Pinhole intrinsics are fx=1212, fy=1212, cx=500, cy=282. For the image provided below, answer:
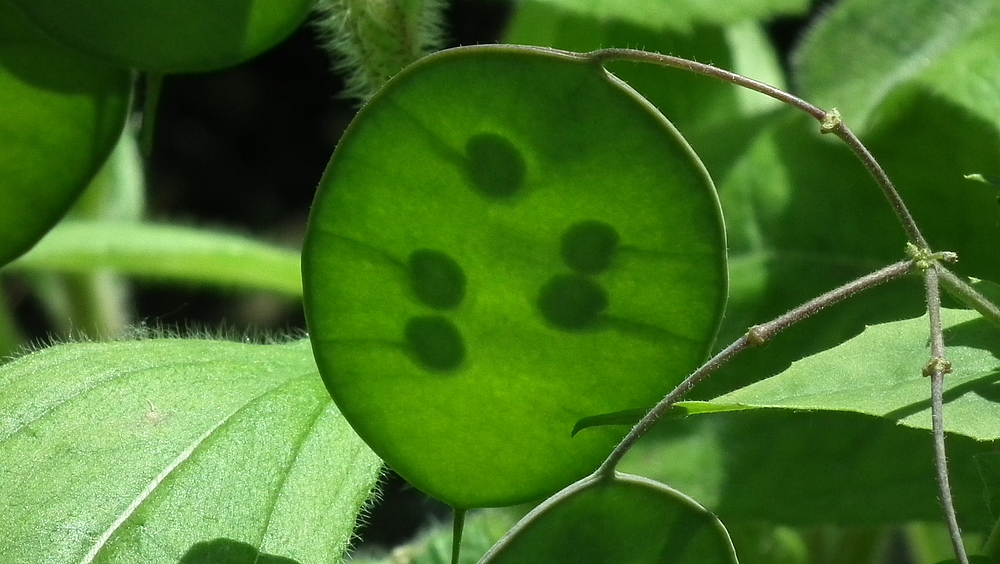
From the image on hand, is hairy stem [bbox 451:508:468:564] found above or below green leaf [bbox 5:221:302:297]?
above

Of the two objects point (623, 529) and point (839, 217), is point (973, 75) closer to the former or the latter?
point (839, 217)

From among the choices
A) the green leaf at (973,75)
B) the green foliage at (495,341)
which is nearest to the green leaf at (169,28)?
the green foliage at (495,341)

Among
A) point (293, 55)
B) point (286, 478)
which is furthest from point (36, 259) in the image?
point (293, 55)

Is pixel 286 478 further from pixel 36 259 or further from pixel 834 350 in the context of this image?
pixel 36 259

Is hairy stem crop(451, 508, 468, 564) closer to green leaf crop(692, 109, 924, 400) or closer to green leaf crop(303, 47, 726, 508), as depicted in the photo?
green leaf crop(303, 47, 726, 508)

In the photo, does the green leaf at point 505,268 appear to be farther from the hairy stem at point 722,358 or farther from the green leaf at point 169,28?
the green leaf at point 169,28

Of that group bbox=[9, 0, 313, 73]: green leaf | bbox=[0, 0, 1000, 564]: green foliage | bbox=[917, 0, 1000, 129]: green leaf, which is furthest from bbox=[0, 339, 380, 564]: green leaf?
bbox=[917, 0, 1000, 129]: green leaf
